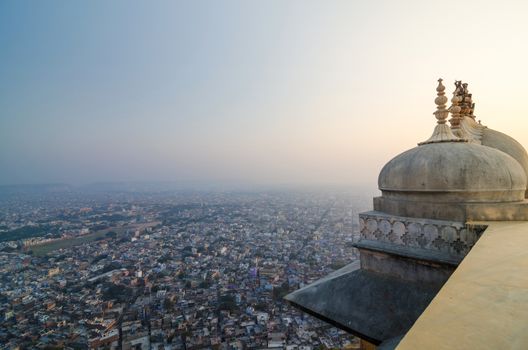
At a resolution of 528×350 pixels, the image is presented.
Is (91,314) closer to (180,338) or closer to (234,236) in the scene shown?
(180,338)

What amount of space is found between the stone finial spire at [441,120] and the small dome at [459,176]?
0.77ft

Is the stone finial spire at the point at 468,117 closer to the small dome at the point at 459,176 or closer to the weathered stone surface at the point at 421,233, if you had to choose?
the small dome at the point at 459,176

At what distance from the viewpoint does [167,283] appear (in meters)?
22.8

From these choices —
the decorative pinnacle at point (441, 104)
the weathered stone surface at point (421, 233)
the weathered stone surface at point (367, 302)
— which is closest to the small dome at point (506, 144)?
the decorative pinnacle at point (441, 104)

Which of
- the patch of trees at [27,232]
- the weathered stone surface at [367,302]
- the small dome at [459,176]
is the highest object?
the small dome at [459,176]

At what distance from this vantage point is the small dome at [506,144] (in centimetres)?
483

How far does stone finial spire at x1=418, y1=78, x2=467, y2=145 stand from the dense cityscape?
42.0ft

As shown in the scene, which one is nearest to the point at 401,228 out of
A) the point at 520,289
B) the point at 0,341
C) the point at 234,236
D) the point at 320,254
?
the point at 520,289

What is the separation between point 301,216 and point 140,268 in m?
31.7

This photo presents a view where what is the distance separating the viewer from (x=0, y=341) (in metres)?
14.7

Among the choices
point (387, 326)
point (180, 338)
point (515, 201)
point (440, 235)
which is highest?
point (515, 201)

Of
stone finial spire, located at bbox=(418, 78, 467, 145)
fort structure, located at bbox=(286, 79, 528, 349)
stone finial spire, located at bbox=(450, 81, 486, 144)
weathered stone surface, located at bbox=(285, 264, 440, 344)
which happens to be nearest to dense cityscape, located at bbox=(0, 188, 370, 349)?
stone finial spire, located at bbox=(450, 81, 486, 144)

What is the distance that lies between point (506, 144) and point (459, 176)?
2986mm

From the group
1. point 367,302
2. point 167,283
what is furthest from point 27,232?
point 367,302
